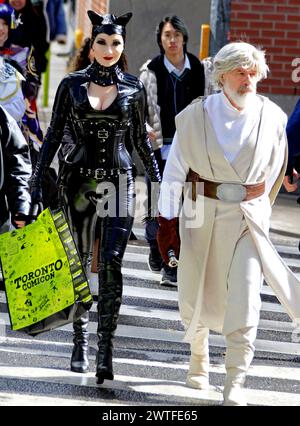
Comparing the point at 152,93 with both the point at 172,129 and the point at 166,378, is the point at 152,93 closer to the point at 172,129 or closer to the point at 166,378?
the point at 172,129

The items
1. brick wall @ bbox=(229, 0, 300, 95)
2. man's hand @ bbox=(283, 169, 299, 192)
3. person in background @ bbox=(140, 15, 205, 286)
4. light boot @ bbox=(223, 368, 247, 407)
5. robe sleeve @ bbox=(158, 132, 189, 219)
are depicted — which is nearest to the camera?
light boot @ bbox=(223, 368, 247, 407)

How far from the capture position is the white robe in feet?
24.3

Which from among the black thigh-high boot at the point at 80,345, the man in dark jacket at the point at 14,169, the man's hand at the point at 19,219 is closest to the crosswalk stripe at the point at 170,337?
the black thigh-high boot at the point at 80,345

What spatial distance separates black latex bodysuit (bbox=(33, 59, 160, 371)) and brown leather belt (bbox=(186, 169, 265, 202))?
1.82ft

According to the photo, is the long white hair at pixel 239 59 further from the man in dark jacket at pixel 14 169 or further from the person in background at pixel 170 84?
the person in background at pixel 170 84

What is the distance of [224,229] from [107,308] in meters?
0.82

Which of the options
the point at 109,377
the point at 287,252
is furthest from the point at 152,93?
the point at 109,377

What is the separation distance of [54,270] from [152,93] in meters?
3.47

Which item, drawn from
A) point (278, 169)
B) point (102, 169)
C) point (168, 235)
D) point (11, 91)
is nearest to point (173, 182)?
point (168, 235)

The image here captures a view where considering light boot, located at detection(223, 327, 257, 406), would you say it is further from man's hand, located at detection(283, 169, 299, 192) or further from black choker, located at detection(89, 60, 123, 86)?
man's hand, located at detection(283, 169, 299, 192)

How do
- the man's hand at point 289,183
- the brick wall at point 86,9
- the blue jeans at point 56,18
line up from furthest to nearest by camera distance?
the brick wall at point 86,9 < the blue jeans at point 56,18 < the man's hand at point 289,183

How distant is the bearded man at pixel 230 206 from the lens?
7.38 metres

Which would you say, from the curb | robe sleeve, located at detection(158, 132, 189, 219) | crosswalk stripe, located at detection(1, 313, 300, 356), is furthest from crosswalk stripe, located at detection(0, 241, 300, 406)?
the curb

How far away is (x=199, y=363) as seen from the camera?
25.9 ft
